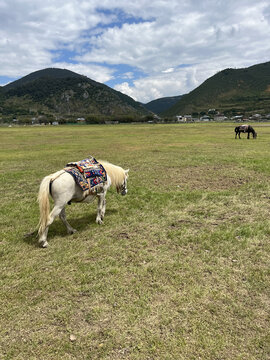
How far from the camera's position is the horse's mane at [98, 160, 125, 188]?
7012 millimetres

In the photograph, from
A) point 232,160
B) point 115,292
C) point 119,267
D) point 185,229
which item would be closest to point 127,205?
point 185,229

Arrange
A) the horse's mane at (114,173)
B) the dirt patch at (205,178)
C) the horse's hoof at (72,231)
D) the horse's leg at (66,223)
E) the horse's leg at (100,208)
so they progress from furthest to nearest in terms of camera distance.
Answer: the dirt patch at (205,178) → the horse's mane at (114,173) → the horse's leg at (100,208) → the horse's hoof at (72,231) → the horse's leg at (66,223)

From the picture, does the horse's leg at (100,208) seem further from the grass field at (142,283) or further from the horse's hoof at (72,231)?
the horse's hoof at (72,231)

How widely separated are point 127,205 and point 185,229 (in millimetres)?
2823

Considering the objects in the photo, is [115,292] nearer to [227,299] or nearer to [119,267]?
[119,267]

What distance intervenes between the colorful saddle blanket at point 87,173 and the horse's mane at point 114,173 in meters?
0.61

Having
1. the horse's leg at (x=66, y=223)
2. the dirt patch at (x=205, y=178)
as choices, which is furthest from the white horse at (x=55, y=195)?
the dirt patch at (x=205, y=178)

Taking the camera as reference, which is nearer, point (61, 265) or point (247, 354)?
point (247, 354)

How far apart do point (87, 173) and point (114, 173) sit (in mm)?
1437

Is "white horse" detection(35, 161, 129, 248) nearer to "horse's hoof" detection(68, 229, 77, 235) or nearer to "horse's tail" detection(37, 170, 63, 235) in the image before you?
"horse's tail" detection(37, 170, 63, 235)

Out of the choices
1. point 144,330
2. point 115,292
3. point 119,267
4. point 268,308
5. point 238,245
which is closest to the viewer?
point 144,330

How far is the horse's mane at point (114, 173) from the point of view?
7012mm

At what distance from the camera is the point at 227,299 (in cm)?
358

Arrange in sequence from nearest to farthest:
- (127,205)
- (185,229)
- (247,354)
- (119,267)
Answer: (247,354) < (119,267) < (185,229) < (127,205)
